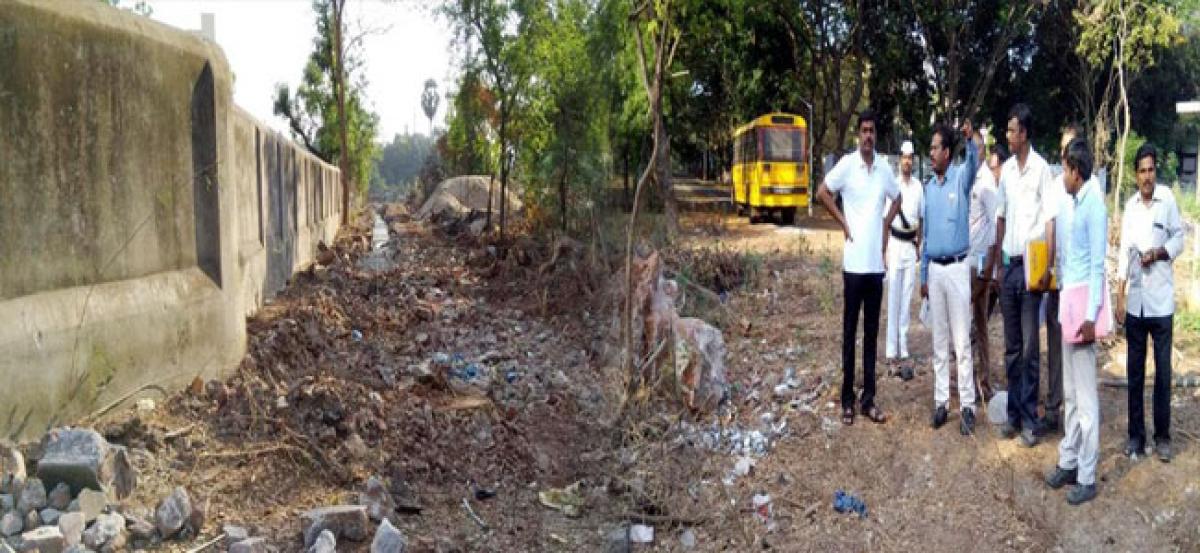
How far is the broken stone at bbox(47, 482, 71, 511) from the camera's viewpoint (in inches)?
161

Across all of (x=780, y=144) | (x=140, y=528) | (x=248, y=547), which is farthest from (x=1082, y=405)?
(x=780, y=144)

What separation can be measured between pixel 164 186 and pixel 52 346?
1.45m

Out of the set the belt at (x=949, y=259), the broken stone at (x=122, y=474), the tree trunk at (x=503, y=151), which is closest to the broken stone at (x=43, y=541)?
the broken stone at (x=122, y=474)

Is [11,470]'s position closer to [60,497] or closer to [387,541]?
[60,497]

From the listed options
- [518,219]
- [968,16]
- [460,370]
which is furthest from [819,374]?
[968,16]

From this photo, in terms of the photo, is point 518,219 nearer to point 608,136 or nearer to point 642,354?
point 608,136

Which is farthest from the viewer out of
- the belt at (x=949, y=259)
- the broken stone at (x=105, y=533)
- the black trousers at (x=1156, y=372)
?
the belt at (x=949, y=259)

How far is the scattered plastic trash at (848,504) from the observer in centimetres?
542

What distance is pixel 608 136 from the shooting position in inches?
845

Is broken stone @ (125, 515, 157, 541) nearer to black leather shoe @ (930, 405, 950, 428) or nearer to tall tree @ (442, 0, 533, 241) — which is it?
black leather shoe @ (930, 405, 950, 428)

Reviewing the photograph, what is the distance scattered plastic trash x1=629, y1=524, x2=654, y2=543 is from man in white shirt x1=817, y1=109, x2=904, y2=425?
165cm

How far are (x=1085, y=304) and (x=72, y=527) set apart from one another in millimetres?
4783

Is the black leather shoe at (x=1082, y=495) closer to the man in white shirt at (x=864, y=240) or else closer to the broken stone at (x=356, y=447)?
the man in white shirt at (x=864, y=240)

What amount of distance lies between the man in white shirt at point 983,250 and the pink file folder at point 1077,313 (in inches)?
46.6
